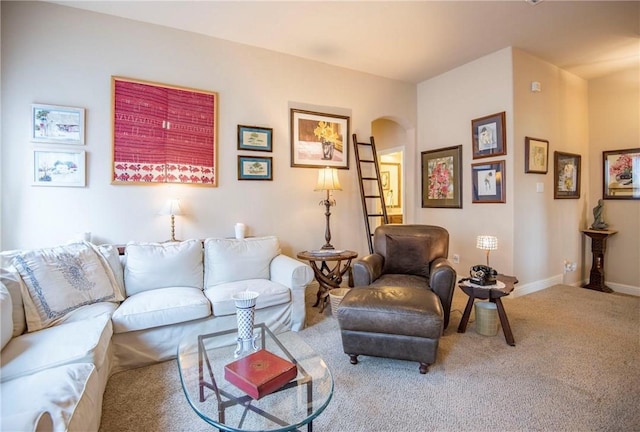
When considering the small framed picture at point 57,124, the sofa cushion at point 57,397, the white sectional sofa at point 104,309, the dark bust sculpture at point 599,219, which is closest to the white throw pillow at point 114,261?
the white sectional sofa at point 104,309

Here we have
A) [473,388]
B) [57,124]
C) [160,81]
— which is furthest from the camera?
[160,81]

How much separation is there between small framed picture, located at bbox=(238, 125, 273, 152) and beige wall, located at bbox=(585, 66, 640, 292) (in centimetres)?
447

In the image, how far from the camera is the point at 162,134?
9.62 feet

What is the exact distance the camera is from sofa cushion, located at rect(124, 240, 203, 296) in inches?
95.3

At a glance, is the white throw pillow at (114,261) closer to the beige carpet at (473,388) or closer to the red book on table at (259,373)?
the beige carpet at (473,388)

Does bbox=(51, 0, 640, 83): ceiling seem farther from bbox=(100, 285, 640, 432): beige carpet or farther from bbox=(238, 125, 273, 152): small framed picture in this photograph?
bbox=(100, 285, 640, 432): beige carpet

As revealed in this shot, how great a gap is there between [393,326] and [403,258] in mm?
1084

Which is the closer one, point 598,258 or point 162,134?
point 162,134

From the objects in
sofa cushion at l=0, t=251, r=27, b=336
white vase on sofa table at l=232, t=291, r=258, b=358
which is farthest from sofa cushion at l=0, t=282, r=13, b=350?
white vase on sofa table at l=232, t=291, r=258, b=358

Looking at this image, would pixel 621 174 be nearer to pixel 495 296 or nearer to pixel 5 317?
pixel 495 296

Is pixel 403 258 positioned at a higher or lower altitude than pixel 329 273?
higher

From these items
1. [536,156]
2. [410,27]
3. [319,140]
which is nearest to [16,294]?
[319,140]

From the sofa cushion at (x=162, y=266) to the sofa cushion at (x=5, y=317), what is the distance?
0.87 metres

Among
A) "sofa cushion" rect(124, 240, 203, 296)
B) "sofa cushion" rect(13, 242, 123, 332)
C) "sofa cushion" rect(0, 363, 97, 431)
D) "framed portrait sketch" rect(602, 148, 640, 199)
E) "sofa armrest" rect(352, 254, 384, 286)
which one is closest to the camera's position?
"sofa cushion" rect(0, 363, 97, 431)
